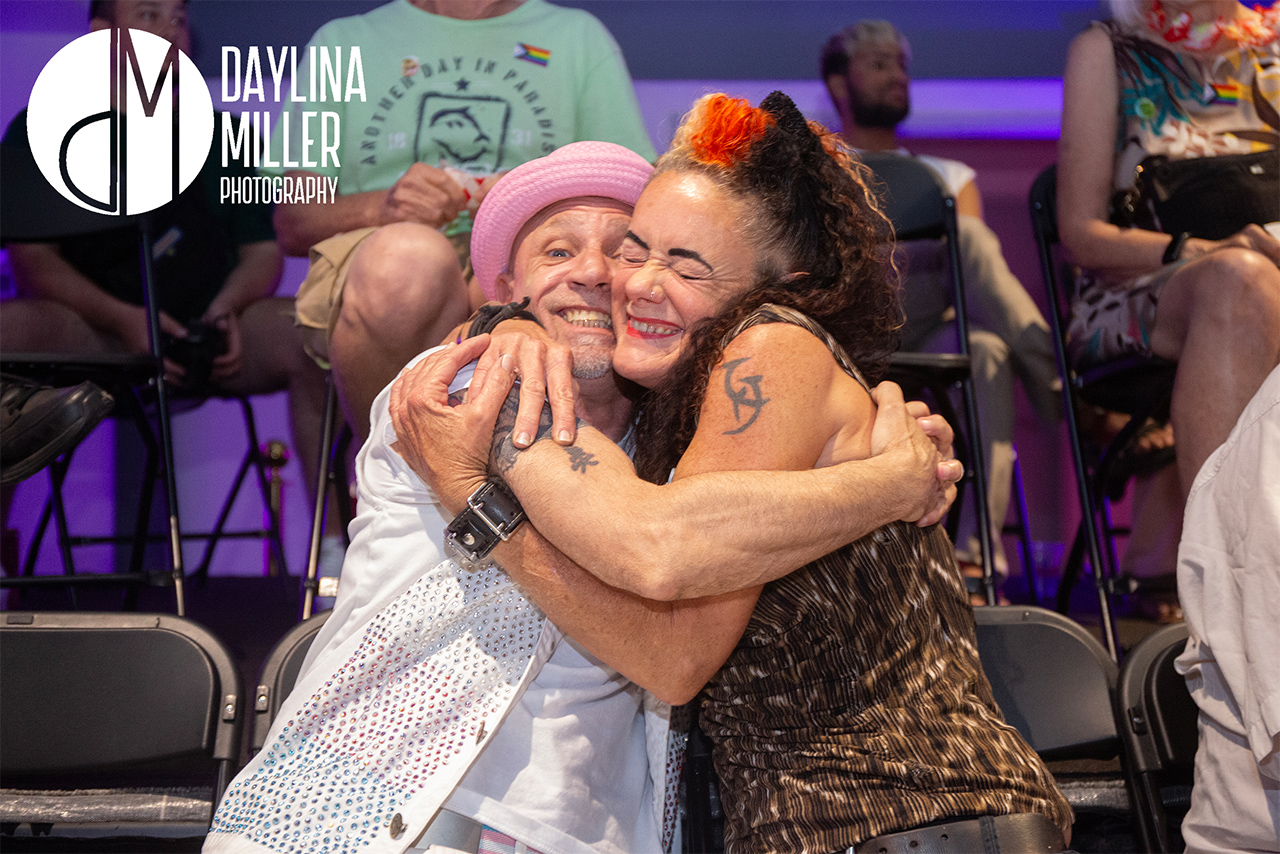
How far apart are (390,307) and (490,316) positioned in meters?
0.82

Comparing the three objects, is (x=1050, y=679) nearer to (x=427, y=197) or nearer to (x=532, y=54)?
(x=427, y=197)

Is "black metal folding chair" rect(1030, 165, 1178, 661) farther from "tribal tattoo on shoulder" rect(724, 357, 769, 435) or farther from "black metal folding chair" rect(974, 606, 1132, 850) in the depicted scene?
"tribal tattoo on shoulder" rect(724, 357, 769, 435)

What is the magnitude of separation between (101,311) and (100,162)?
0.63m

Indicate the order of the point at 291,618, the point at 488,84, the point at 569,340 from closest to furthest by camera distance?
the point at 569,340
the point at 488,84
the point at 291,618

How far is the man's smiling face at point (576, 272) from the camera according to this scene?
5.83ft

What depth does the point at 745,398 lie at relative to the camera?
1371 mm

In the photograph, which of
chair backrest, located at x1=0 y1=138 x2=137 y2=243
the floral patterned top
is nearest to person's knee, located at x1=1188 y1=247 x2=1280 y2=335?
the floral patterned top

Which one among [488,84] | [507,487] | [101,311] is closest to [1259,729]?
[507,487]

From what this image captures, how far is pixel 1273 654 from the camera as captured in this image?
54.1 inches

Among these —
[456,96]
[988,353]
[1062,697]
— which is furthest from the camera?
[988,353]

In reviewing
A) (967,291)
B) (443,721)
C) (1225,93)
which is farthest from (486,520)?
(967,291)

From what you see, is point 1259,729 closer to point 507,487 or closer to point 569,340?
point 507,487

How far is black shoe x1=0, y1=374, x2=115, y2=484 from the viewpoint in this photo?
7.32ft

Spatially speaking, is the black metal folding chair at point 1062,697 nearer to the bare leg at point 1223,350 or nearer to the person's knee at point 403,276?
the bare leg at point 1223,350
